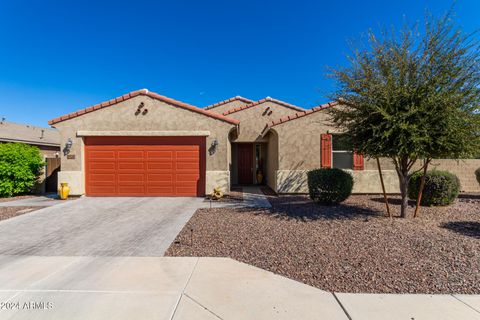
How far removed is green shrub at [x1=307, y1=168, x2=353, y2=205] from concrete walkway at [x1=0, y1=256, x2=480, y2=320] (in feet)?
15.2

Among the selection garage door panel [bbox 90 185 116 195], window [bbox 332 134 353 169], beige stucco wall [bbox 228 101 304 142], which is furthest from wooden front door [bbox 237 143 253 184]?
garage door panel [bbox 90 185 116 195]

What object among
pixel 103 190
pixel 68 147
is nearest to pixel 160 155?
pixel 103 190

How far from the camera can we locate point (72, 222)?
648 cm

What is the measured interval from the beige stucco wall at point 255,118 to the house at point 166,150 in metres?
4.03

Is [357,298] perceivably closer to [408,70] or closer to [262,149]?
[408,70]

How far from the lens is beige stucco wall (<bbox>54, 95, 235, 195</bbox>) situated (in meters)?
10.2

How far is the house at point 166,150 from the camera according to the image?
10242 millimetres

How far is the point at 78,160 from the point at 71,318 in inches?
367

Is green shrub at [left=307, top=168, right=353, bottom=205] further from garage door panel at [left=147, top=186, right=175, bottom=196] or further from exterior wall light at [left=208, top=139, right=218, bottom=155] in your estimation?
garage door panel at [left=147, top=186, right=175, bottom=196]

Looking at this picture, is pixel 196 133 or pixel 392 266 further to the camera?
pixel 196 133

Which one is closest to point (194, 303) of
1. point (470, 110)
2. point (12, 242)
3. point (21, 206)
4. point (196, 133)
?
point (12, 242)

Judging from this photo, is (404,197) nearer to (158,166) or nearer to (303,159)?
(303,159)

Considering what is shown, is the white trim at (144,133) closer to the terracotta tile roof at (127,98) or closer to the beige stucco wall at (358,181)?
the terracotta tile roof at (127,98)

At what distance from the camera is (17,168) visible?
1039cm
